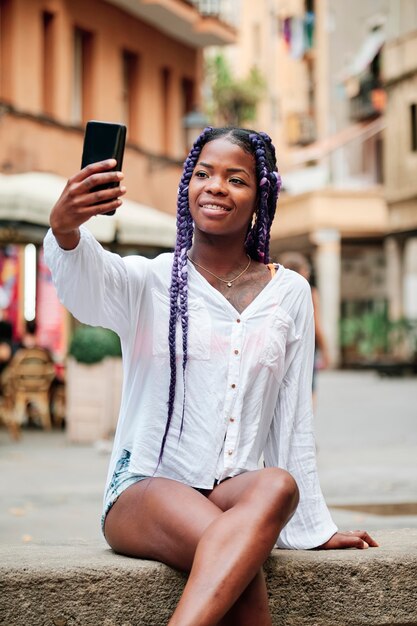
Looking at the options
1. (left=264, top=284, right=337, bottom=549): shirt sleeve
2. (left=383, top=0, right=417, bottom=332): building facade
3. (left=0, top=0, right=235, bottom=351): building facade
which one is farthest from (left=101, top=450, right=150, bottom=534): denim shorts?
(left=383, top=0, right=417, bottom=332): building facade

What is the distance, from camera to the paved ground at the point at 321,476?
337 inches

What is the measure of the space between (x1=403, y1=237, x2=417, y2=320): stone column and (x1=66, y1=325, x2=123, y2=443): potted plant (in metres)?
22.7

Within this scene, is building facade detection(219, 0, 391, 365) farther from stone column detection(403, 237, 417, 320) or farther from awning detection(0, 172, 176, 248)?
awning detection(0, 172, 176, 248)

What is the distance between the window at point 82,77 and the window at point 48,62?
141 centimetres

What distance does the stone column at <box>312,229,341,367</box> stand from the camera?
142ft

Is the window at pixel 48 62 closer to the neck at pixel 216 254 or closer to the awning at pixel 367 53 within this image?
the neck at pixel 216 254

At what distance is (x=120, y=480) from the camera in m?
4.39

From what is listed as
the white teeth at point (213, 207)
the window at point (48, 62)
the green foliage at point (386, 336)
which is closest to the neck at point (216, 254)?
the white teeth at point (213, 207)

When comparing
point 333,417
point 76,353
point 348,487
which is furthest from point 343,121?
point 348,487

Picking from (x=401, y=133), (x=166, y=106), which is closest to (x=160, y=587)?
(x=166, y=106)

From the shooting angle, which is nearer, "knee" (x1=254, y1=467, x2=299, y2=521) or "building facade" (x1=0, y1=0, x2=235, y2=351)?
"knee" (x1=254, y1=467, x2=299, y2=521)

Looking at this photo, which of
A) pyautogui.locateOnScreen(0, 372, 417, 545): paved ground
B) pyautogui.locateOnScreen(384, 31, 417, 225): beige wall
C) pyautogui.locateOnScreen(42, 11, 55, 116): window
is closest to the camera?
pyautogui.locateOnScreen(0, 372, 417, 545): paved ground

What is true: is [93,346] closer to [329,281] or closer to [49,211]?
[49,211]

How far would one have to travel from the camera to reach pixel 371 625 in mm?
4465
